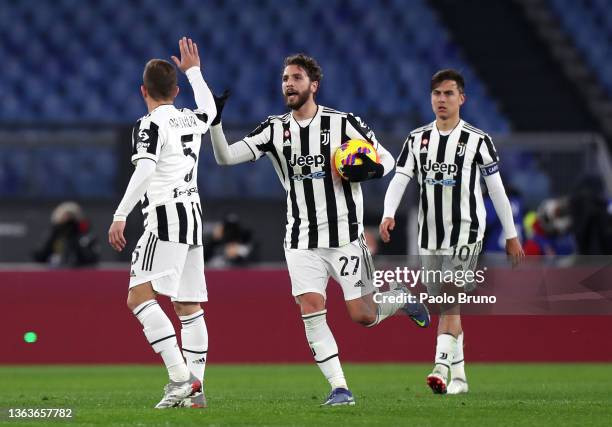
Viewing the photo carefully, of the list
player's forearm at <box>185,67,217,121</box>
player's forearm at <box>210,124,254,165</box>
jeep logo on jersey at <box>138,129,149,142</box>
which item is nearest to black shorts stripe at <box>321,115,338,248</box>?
player's forearm at <box>210,124,254,165</box>

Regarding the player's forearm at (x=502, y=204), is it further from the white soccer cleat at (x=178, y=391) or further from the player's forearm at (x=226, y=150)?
the white soccer cleat at (x=178, y=391)

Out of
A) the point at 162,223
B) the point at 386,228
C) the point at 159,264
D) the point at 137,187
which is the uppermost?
the point at 137,187

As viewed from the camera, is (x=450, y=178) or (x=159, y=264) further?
(x=450, y=178)

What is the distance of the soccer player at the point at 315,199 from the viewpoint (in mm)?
8070

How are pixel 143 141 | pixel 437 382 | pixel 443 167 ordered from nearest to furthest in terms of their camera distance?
pixel 143 141
pixel 437 382
pixel 443 167

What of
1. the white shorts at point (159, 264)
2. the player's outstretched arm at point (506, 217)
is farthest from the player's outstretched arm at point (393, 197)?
the white shorts at point (159, 264)

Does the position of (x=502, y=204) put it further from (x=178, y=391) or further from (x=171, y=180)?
(x=178, y=391)

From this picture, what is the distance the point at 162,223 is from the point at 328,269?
3.63 ft

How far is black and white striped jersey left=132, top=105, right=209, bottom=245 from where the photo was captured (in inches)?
303

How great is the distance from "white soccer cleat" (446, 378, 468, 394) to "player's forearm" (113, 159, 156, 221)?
294 centimetres

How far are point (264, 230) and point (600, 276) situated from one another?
15.0ft

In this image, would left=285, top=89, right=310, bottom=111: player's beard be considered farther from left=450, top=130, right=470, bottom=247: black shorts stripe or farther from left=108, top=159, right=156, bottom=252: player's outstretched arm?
left=450, top=130, right=470, bottom=247: black shorts stripe

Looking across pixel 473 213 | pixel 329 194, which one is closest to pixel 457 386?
pixel 473 213

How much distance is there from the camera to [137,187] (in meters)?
7.46
